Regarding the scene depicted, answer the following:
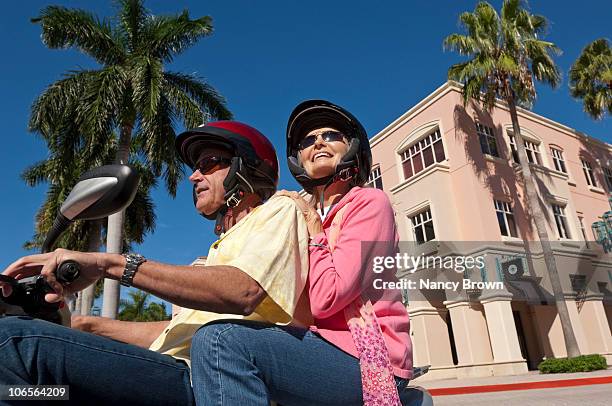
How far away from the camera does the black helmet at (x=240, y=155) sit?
210 centimetres

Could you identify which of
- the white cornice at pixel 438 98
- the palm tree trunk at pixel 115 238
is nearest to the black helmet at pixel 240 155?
the palm tree trunk at pixel 115 238

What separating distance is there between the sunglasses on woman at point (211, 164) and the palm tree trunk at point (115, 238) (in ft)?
38.0

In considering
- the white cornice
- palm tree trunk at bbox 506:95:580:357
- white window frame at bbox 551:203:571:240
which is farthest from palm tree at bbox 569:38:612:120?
palm tree trunk at bbox 506:95:580:357

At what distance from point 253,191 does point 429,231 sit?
1865cm

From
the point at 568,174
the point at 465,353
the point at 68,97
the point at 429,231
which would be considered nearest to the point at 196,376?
the point at 68,97

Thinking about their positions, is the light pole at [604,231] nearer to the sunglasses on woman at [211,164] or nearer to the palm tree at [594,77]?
the palm tree at [594,77]

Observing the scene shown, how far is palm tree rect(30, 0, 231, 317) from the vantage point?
579 inches

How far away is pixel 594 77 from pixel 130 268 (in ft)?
81.3

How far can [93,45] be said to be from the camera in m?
16.0

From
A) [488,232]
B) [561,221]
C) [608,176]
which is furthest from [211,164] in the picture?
[608,176]

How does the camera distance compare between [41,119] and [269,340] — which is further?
[41,119]

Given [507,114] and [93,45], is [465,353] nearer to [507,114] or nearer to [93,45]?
[507,114]

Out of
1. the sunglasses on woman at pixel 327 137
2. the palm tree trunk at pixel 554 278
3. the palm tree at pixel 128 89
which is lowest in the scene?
the sunglasses on woman at pixel 327 137

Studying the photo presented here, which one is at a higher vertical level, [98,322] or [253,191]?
[253,191]
